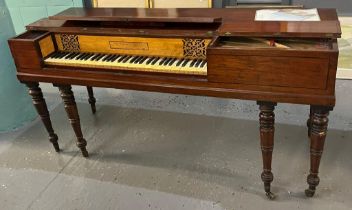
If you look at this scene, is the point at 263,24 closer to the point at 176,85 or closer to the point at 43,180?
the point at 176,85

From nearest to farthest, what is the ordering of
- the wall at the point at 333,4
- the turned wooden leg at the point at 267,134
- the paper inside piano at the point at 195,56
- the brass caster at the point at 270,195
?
the paper inside piano at the point at 195,56, the turned wooden leg at the point at 267,134, the brass caster at the point at 270,195, the wall at the point at 333,4

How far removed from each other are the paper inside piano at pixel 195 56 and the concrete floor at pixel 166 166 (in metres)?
0.20

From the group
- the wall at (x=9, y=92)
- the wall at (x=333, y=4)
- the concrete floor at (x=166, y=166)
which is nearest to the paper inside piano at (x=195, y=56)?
the concrete floor at (x=166, y=166)

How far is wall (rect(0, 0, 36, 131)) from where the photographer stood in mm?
2569

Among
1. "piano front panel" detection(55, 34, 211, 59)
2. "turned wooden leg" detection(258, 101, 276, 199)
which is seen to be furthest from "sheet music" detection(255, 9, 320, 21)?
"turned wooden leg" detection(258, 101, 276, 199)

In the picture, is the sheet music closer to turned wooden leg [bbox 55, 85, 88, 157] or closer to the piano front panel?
the piano front panel

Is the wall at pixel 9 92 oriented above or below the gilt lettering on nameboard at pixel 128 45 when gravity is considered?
below

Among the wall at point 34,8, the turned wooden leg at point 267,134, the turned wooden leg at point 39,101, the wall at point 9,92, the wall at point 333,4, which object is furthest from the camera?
the wall at point 34,8

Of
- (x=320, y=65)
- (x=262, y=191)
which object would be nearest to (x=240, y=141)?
(x=262, y=191)

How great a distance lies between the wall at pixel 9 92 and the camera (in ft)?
8.43

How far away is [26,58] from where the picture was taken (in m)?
2.01

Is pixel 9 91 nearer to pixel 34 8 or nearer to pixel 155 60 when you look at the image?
pixel 34 8

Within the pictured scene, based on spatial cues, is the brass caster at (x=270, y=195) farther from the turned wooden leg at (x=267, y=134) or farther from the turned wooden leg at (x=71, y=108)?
the turned wooden leg at (x=71, y=108)

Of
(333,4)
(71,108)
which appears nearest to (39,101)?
(71,108)
